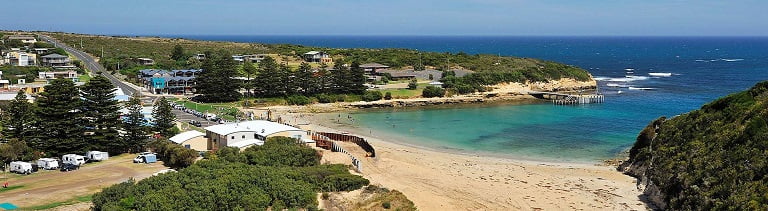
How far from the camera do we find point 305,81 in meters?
61.7

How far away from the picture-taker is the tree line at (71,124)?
3206cm

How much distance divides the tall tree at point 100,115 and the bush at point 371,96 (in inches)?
1173

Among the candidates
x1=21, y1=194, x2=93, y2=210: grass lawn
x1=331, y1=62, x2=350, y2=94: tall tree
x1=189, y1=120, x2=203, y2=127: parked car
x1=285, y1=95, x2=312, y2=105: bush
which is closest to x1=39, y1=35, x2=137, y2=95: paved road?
x1=285, y1=95, x2=312, y2=105: bush

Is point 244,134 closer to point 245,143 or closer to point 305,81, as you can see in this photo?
point 245,143

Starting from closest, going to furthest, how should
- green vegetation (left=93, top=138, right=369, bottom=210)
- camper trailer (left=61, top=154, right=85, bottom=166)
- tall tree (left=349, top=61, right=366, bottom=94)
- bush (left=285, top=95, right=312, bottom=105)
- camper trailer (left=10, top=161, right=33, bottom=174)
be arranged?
1. green vegetation (left=93, top=138, right=369, bottom=210)
2. camper trailer (left=10, top=161, right=33, bottom=174)
3. camper trailer (left=61, top=154, right=85, bottom=166)
4. bush (left=285, top=95, right=312, bottom=105)
5. tall tree (left=349, top=61, right=366, bottom=94)

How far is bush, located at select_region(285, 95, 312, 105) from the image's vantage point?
58.6 m

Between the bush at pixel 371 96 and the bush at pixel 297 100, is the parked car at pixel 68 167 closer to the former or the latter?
the bush at pixel 297 100

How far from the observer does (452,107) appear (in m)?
61.3

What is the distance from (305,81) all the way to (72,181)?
35498 millimetres

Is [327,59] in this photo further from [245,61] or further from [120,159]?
[120,159]

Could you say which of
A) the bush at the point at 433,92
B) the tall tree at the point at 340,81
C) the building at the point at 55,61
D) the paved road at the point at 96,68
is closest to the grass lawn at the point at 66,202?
the paved road at the point at 96,68

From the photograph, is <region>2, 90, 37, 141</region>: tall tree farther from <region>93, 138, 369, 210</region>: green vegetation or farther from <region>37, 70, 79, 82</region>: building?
<region>37, 70, 79, 82</region>: building

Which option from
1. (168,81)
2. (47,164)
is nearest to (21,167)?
(47,164)

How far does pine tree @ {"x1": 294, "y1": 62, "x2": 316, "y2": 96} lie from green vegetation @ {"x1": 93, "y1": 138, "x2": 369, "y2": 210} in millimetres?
33987
